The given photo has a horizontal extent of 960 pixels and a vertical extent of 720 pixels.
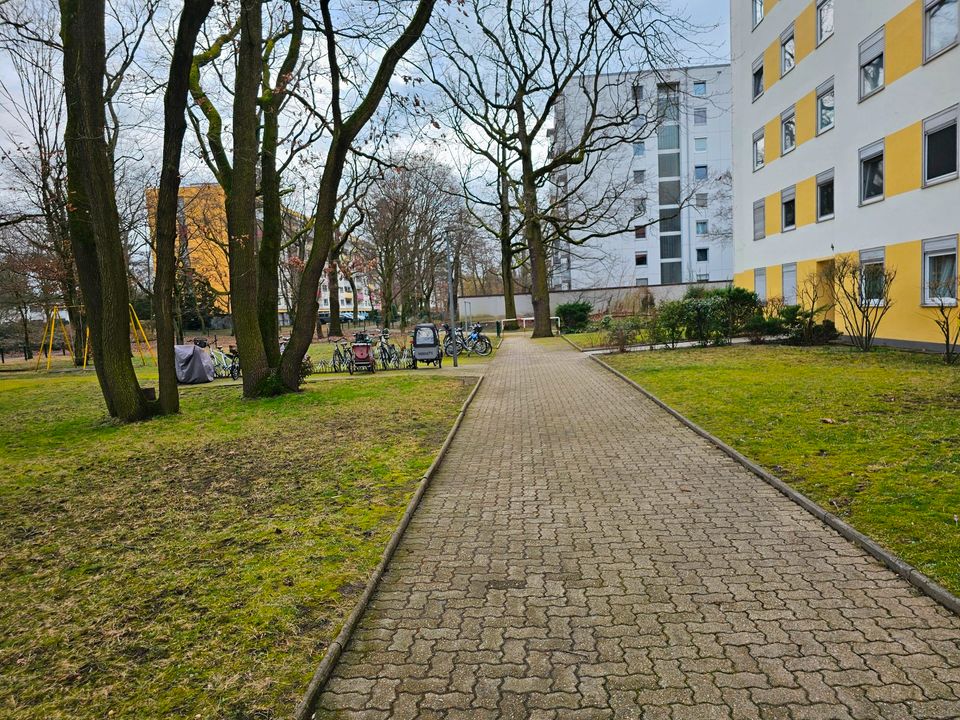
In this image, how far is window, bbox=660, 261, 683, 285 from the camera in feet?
203

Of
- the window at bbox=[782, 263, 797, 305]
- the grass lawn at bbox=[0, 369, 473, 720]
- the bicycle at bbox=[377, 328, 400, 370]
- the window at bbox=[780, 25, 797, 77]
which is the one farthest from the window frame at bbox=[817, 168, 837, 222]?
the grass lawn at bbox=[0, 369, 473, 720]

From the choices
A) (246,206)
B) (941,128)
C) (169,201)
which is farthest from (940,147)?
(169,201)

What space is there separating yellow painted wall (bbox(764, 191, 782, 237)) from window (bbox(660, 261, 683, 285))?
1365 inches

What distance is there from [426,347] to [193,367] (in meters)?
7.13

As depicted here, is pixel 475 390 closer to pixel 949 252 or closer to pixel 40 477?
pixel 40 477

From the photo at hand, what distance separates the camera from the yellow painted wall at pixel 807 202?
916 inches

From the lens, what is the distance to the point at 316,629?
3879 millimetres

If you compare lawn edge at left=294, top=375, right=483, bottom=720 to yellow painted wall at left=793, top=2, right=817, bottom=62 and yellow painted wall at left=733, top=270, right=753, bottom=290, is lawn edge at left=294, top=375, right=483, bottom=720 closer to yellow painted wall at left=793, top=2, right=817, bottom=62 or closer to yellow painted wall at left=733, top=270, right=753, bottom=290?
yellow painted wall at left=793, top=2, right=817, bottom=62

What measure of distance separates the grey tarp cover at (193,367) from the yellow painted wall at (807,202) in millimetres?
20517

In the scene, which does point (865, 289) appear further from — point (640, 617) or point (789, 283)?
point (640, 617)

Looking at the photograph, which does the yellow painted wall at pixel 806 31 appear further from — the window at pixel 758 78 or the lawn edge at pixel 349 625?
the lawn edge at pixel 349 625

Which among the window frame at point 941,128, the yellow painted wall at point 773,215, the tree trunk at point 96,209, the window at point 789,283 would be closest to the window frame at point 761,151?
the yellow painted wall at point 773,215

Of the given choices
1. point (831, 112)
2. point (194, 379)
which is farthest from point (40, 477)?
point (831, 112)

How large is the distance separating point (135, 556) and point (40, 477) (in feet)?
12.4
